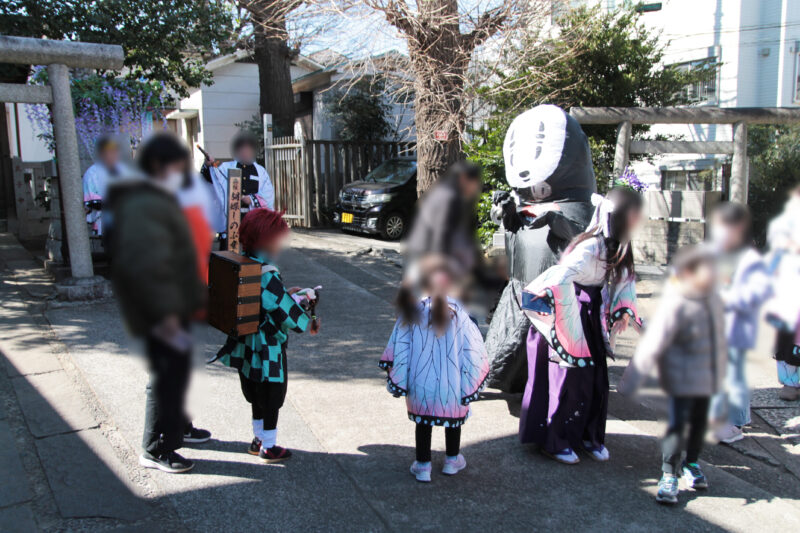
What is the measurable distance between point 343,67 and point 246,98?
4.59m

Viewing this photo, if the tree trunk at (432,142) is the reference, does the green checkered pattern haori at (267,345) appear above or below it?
below

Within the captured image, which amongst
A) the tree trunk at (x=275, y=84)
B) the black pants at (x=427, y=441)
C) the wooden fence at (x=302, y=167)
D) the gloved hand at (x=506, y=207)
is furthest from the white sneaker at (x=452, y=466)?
the gloved hand at (x=506, y=207)

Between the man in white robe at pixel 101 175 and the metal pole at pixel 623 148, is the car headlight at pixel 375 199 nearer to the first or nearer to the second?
the man in white robe at pixel 101 175

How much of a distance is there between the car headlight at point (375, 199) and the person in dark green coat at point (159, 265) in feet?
8.57

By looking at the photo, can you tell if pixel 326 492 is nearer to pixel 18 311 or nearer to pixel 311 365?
pixel 311 365

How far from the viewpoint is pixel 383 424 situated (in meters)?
4.92

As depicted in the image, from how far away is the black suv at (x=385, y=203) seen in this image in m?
2.90

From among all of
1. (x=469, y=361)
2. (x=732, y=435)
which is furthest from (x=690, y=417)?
(x=732, y=435)

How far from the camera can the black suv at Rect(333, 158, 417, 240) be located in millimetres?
2902

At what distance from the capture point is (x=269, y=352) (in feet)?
12.8

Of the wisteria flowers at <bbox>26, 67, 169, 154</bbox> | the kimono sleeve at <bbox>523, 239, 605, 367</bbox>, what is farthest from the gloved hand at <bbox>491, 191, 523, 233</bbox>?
the kimono sleeve at <bbox>523, 239, 605, 367</bbox>

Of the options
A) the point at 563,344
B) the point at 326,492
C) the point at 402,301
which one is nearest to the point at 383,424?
the point at 326,492

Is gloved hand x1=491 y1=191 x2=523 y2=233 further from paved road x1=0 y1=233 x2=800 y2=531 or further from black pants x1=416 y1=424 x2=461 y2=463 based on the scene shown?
black pants x1=416 y1=424 x2=461 y2=463

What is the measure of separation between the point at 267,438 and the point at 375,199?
6.16 ft
